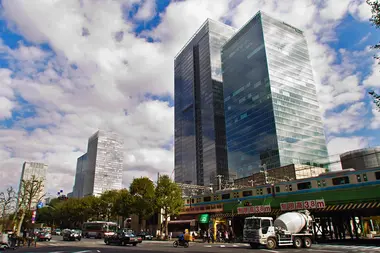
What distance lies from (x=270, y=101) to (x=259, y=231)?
80418mm

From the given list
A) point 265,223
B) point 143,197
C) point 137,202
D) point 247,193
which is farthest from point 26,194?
point 265,223

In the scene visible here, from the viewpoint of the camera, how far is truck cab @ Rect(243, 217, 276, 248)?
950 inches

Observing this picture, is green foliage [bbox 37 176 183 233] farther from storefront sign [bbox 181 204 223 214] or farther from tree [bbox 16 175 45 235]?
tree [bbox 16 175 45 235]

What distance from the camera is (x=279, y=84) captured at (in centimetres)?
10362

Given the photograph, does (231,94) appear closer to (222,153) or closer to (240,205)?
(222,153)

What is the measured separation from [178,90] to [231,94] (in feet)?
197

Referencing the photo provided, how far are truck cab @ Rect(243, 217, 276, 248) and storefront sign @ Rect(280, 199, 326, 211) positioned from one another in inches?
Answer: 675

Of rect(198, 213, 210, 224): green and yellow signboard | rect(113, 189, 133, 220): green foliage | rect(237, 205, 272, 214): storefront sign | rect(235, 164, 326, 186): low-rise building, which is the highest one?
rect(235, 164, 326, 186): low-rise building

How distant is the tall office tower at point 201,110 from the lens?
139m

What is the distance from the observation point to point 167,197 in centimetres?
5456

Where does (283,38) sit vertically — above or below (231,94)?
above

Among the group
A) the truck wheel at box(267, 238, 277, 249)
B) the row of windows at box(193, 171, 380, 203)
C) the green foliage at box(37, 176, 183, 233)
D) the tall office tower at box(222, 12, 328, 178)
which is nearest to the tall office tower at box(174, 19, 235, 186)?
the tall office tower at box(222, 12, 328, 178)

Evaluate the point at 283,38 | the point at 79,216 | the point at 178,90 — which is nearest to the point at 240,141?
the point at 283,38

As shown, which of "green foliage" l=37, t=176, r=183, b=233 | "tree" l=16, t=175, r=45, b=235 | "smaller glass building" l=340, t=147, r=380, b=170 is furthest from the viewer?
"smaller glass building" l=340, t=147, r=380, b=170
